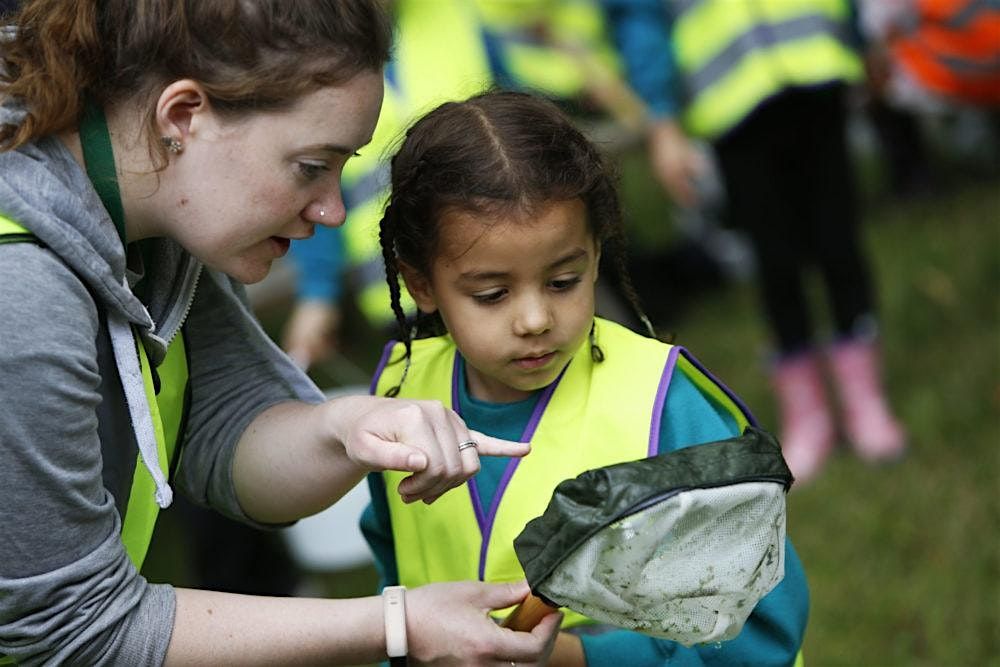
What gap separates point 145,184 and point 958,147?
20.6 feet

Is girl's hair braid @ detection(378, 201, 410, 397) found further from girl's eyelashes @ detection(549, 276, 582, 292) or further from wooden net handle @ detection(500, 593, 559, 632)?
wooden net handle @ detection(500, 593, 559, 632)

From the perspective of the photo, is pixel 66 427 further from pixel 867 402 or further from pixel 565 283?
pixel 867 402

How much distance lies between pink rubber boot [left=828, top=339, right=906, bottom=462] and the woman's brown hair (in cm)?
287

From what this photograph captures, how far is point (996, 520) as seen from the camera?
376 centimetres

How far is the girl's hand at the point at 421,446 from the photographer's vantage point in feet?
5.33

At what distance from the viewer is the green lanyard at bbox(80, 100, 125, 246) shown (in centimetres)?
171

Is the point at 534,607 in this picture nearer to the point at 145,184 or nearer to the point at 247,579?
the point at 145,184

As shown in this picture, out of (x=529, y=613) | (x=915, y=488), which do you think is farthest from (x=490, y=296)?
(x=915, y=488)

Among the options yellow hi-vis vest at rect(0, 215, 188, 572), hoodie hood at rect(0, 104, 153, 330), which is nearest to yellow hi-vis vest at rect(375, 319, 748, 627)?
yellow hi-vis vest at rect(0, 215, 188, 572)

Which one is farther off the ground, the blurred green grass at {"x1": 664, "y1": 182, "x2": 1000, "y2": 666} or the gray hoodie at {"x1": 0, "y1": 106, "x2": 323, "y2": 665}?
the gray hoodie at {"x1": 0, "y1": 106, "x2": 323, "y2": 665}

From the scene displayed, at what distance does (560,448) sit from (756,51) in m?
2.42

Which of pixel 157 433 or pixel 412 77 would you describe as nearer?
pixel 157 433

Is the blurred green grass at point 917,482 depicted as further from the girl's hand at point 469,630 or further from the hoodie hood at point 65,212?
the hoodie hood at point 65,212

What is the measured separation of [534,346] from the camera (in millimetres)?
1850
